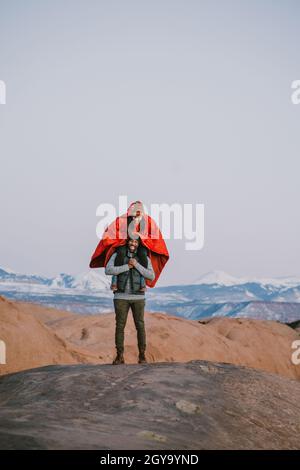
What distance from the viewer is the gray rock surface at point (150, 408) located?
397 centimetres

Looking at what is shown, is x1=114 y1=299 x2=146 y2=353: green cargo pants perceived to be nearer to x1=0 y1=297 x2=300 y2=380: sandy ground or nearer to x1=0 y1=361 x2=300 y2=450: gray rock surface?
x1=0 y1=361 x2=300 y2=450: gray rock surface

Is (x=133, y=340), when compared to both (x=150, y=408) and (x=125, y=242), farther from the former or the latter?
(x=150, y=408)

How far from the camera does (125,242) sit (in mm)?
7629

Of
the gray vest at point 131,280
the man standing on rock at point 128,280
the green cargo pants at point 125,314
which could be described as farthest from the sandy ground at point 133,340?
the gray vest at point 131,280

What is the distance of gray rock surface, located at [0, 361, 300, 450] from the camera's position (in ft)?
13.0

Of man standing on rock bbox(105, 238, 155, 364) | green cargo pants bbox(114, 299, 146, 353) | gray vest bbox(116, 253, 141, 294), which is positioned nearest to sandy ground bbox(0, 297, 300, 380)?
green cargo pants bbox(114, 299, 146, 353)

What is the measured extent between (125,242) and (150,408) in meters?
2.96

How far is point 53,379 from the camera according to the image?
663 cm

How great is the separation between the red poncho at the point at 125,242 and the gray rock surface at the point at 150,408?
1.52 m

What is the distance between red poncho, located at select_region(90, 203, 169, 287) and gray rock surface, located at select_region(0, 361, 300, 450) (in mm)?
1523

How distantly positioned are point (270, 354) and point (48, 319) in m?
9.94

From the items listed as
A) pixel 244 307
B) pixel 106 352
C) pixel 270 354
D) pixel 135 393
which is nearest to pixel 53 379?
pixel 135 393

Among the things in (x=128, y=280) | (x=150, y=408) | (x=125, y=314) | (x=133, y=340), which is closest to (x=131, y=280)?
(x=128, y=280)
